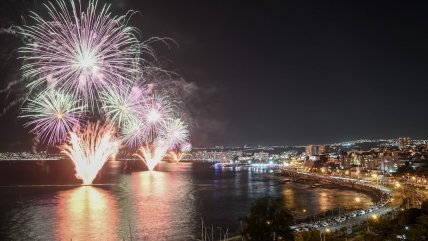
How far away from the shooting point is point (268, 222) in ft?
41.2

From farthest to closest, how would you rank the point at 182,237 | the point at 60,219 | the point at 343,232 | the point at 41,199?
1. the point at 41,199
2. the point at 60,219
3. the point at 182,237
4. the point at 343,232

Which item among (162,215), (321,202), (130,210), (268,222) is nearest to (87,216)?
(130,210)

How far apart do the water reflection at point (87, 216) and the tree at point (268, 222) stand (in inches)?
689

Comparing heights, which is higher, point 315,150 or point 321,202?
point 315,150

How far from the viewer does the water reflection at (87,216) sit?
29.1 m

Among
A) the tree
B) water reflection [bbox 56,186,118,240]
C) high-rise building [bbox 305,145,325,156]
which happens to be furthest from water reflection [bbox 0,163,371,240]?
high-rise building [bbox 305,145,325,156]

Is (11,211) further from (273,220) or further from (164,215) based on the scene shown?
(273,220)

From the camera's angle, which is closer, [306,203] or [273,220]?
[273,220]

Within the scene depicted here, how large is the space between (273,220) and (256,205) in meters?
0.67

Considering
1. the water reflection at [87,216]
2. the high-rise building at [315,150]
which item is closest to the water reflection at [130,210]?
the water reflection at [87,216]

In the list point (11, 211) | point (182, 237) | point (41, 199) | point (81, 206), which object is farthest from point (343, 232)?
point (41, 199)

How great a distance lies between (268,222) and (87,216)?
88.0 feet

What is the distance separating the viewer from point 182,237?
28594 mm

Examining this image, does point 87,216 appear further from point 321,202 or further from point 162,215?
point 321,202
